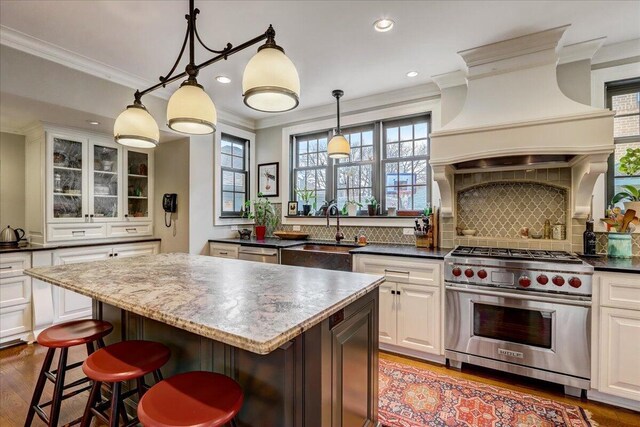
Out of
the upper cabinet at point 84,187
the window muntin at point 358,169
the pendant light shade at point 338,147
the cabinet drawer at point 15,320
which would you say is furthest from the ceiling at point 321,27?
the cabinet drawer at point 15,320

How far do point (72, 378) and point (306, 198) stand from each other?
2.97m

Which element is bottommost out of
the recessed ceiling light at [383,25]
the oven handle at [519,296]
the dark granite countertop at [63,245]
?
the oven handle at [519,296]

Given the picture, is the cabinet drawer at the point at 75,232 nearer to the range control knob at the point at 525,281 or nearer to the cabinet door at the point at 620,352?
the range control knob at the point at 525,281

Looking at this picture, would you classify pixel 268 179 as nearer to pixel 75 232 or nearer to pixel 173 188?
pixel 173 188

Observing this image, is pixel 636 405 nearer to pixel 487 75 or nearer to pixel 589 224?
pixel 589 224

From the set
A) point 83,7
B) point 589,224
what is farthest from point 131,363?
point 589,224

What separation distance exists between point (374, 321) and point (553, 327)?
151cm

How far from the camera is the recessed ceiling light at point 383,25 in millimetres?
2262

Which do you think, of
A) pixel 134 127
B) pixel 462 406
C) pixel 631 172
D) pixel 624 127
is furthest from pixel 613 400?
pixel 134 127

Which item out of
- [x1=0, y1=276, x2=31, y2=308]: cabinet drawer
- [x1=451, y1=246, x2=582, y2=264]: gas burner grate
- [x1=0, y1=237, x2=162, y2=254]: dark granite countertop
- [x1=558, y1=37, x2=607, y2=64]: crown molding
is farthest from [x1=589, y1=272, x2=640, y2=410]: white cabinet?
[x1=0, y1=276, x2=31, y2=308]: cabinet drawer

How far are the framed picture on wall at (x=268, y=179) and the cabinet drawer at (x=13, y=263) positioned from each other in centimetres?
273

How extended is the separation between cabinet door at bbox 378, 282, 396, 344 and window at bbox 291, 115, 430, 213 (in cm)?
115

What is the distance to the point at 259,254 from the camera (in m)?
3.63

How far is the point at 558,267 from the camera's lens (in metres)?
2.20
